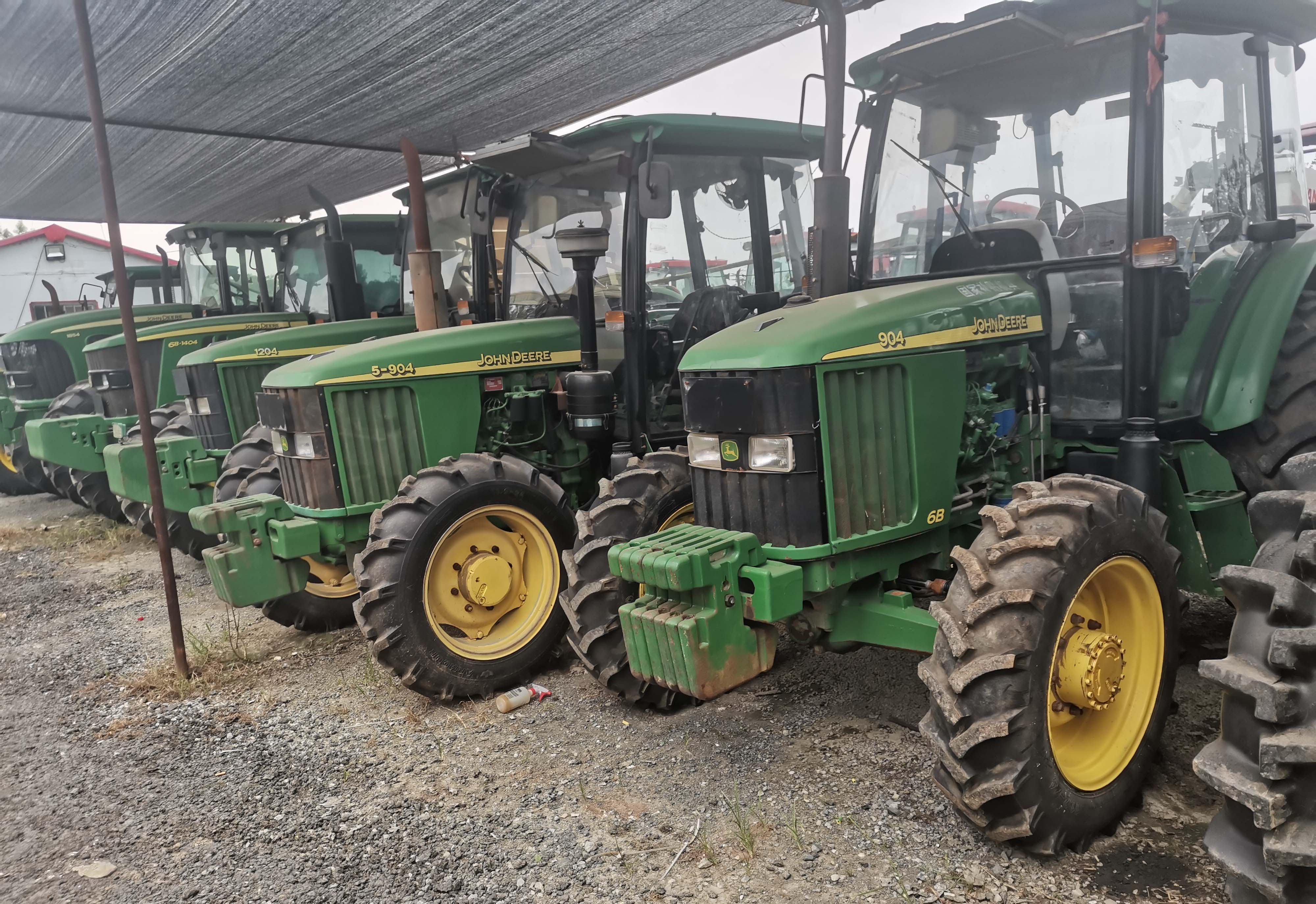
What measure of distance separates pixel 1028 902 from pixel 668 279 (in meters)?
3.34

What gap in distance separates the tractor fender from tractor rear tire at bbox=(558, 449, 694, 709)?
208 cm

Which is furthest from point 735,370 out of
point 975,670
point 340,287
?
point 340,287

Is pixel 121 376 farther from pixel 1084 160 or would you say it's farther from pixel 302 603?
pixel 1084 160

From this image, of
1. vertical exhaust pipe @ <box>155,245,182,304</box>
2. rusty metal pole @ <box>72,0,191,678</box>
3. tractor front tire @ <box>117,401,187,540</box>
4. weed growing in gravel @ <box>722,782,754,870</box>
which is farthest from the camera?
vertical exhaust pipe @ <box>155,245,182,304</box>

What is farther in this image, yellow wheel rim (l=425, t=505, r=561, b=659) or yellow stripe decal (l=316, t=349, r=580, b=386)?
yellow stripe decal (l=316, t=349, r=580, b=386)

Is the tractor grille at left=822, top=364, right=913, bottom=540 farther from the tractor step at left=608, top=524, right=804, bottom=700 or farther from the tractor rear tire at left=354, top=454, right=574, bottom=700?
the tractor rear tire at left=354, top=454, right=574, bottom=700

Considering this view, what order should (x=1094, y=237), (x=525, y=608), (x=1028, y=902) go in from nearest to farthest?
1. (x=1028, y=902)
2. (x=1094, y=237)
3. (x=525, y=608)

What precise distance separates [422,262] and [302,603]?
206cm

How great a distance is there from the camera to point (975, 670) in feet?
8.46

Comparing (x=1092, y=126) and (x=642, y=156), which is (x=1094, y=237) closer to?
(x=1092, y=126)

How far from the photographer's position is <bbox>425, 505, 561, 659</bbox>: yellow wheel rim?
14.4 feet

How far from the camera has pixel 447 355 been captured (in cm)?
486

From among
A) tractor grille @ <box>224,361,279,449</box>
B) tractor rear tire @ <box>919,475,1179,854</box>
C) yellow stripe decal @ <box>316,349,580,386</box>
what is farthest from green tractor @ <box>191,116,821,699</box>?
tractor grille @ <box>224,361,279,449</box>

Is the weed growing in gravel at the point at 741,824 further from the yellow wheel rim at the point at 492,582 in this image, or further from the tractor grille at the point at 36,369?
the tractor grille at the point at 36,369
